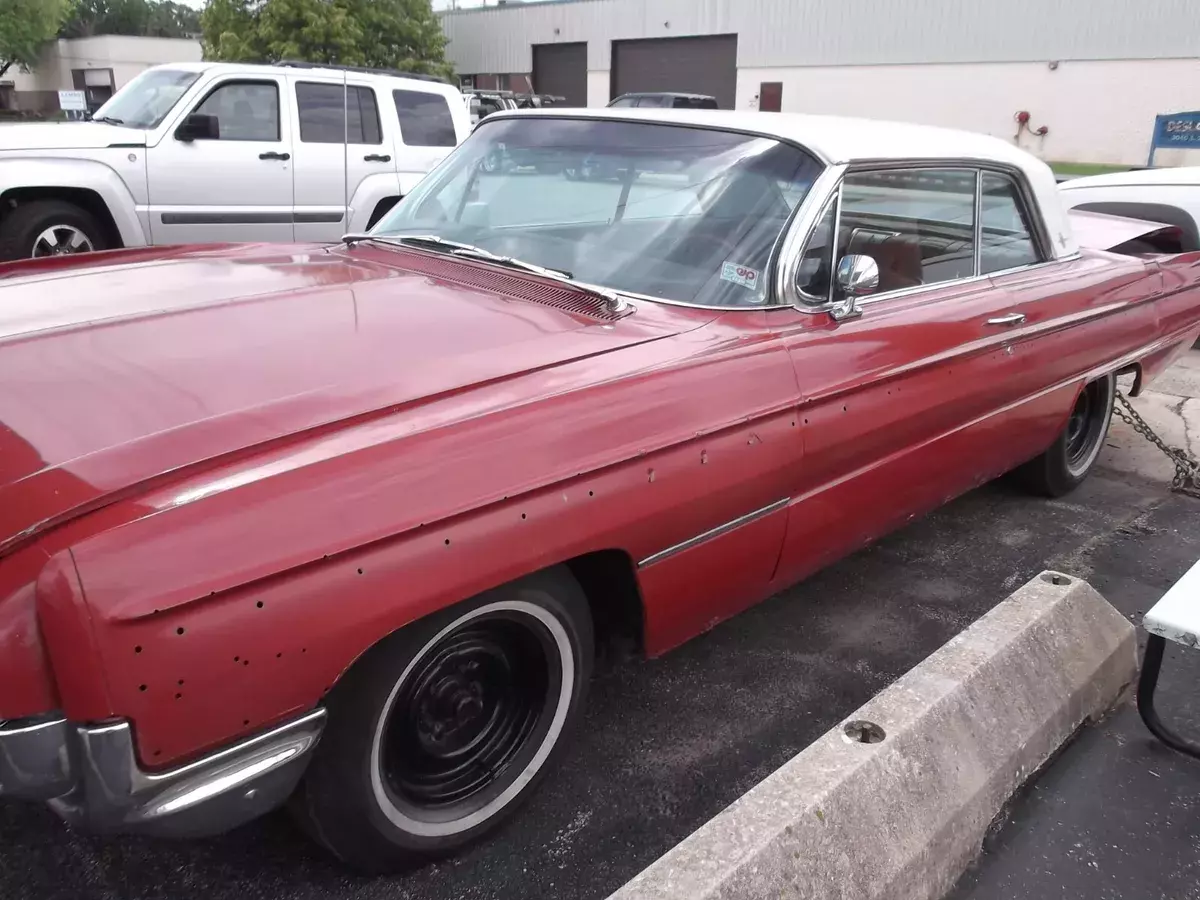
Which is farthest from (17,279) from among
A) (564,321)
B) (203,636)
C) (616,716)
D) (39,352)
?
(616,716)

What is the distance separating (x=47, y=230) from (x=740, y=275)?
226 inches

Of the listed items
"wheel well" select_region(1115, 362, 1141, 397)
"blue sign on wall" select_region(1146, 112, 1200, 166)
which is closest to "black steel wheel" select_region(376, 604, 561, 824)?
"wheel well" select_region(1115, 362, 1141, 397)

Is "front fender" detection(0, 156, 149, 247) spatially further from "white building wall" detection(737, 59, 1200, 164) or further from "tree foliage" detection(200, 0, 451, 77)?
"white building wall" detection(737, 59, 1200, 164)

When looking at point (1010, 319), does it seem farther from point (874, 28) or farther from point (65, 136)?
point (874, 28)

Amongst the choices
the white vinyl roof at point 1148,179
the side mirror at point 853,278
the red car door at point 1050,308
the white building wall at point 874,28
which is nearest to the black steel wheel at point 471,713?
the side mirror at point 853,278

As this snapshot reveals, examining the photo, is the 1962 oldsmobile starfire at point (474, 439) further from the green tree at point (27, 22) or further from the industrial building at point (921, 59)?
the green tree at point (27, 22)

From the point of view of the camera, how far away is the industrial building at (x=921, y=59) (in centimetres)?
2331

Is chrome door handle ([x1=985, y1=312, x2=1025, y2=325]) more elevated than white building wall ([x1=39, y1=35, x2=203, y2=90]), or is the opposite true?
white building wall ([x1=39, y1=35, x2=203, y2=90])

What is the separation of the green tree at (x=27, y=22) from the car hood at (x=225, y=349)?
5037 centimetres

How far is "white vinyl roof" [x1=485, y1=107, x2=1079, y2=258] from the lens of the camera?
3033 mm

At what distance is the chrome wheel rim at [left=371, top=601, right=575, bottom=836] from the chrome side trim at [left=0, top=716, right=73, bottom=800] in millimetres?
568

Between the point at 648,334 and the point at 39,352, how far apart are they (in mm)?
1393

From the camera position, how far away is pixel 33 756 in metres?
1.56

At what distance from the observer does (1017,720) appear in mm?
2473
